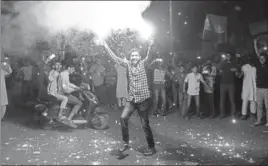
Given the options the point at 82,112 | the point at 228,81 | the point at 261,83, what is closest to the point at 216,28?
the point at 228,81

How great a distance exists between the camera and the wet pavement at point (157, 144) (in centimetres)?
403

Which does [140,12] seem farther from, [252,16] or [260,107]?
[252,16]

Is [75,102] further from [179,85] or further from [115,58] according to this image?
[179,85]

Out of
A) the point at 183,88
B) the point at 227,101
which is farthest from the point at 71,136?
the point at 227,101

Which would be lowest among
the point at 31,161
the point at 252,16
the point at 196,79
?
the point at 31,161

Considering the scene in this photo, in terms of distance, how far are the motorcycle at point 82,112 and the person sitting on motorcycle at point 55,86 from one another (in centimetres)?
13

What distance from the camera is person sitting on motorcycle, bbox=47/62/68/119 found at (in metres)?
5.93

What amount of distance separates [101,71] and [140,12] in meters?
1.39

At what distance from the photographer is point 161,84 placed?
6078 millimetres

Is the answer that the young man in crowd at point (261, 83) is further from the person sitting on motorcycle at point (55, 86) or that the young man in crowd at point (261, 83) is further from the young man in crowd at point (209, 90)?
the person sitting on motorcycle at point (55, 86)

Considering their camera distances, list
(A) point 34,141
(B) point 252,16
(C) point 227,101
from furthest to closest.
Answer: (B) point 252,16
(C) point 227,101
(A) point 34,141

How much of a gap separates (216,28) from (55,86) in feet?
24.1

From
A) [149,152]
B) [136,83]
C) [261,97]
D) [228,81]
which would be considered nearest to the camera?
[261,97]

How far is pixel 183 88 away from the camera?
7270 mm
